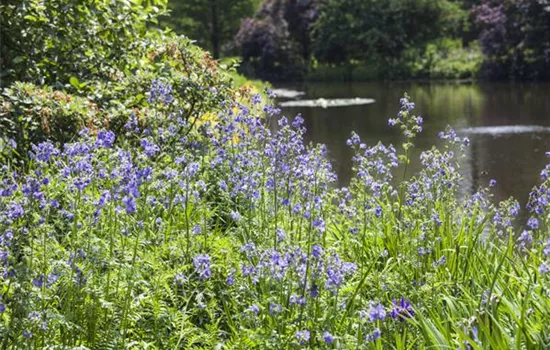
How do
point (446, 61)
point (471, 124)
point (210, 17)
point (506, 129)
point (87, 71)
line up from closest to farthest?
point (87, 71) → point (506, 129) → point (471, 124) → point (446, 61) → point (210, 17)

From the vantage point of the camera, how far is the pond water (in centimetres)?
1327

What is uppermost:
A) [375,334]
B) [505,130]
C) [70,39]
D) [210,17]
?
[210,17]

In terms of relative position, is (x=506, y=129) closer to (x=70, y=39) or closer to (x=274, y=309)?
(x=70, y=39)

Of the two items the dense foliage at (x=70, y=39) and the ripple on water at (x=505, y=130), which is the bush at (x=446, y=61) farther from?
the dense foliage at (x=70, y=39)

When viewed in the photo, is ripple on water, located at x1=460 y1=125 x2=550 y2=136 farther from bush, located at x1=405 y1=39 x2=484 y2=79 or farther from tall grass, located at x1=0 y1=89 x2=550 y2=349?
bush, located at x1=405 y1=39 x2=484 y2=79

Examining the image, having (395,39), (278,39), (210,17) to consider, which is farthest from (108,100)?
(210,17)

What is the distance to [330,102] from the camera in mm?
26969

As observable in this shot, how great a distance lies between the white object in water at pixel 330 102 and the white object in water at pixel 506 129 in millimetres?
8135

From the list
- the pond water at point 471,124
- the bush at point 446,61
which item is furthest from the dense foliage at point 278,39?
the pond water at point 471,124

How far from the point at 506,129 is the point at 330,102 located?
9.63 metres

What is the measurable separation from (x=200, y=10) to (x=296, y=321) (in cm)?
4353

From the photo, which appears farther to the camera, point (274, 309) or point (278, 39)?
point (278, 39)

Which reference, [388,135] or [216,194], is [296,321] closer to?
[216,194]

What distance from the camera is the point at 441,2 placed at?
1590 inches
